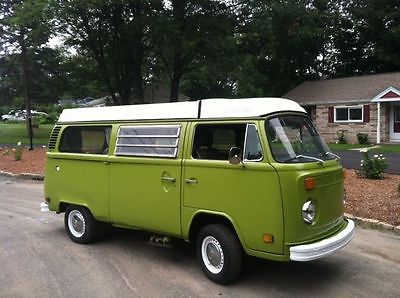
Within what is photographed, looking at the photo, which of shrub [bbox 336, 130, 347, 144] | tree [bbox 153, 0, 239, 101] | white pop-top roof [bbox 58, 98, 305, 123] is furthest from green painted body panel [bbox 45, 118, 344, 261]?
shrub [bbox 336, 130, 347, 144]

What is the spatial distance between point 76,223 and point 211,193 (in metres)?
2.88

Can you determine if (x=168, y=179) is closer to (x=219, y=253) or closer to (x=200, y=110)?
(x=200, y=110)

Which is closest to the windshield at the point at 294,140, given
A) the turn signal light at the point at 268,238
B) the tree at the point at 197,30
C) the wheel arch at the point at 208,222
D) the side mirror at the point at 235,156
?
the side mirror at the point at 235,156

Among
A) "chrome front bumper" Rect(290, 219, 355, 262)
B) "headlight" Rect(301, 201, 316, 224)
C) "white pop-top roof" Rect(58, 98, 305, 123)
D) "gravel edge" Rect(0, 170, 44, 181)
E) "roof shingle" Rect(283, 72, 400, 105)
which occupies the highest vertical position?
"roof shingle" Rect(283, 72, 400, 105)

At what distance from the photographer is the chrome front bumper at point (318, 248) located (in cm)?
504

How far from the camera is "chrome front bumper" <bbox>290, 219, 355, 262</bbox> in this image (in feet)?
16.5

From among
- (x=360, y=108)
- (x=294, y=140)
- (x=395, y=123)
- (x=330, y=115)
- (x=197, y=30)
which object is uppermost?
(x=197, y=30)

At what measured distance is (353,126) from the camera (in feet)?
94.6

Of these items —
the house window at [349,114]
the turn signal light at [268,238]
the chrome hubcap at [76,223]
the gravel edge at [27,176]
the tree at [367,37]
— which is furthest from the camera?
the tree at [367,37]

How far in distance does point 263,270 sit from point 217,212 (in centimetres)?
108

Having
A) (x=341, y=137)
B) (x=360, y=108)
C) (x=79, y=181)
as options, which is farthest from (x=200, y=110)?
(x=360, y=108)

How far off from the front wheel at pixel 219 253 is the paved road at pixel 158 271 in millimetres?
132

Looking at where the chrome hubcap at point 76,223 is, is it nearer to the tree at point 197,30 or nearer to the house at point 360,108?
the tree at point 197,30

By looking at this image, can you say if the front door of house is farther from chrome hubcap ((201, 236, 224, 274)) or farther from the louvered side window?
chrome hubcap ((201, 236, 224, 274))
